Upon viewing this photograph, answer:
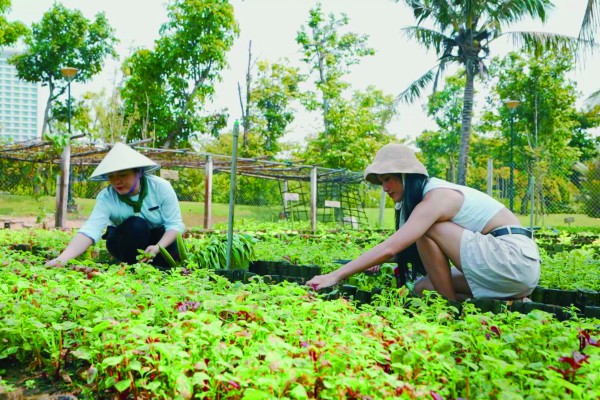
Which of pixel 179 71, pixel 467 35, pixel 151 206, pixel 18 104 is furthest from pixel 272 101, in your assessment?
pixel 18 104

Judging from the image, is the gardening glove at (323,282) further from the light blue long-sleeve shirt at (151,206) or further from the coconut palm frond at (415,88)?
the coconut palm frond at (415,88)

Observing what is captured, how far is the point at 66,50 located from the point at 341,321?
26539 millimetres

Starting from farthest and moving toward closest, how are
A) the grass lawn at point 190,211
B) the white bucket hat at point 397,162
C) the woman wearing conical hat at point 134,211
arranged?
the grass lawn at point 190,211 < the woman wearing conical hat at point 134,211 < the white bucket hat at point 397,162

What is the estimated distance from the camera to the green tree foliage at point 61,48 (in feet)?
81.9

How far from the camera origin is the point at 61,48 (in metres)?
25.4

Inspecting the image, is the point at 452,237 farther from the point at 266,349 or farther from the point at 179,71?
the point at 179,71

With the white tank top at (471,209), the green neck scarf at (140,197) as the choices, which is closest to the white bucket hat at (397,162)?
the white tank top at (471,209)

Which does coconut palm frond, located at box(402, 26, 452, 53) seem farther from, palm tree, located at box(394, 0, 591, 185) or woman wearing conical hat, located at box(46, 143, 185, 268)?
woman wearing conical hat, located at box(46, 143, 185, 268)

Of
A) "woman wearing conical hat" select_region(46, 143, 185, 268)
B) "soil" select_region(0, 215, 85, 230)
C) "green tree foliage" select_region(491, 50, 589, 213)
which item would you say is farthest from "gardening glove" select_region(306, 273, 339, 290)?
"green tree foliage" select_region(491, 50, 589, 213)

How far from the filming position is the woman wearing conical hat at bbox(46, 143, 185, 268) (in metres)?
4.09

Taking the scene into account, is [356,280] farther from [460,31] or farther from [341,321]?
[460,31]

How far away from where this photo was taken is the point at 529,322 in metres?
2.20

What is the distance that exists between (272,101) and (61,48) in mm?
9941

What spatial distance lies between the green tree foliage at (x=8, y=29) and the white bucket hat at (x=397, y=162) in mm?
18461
